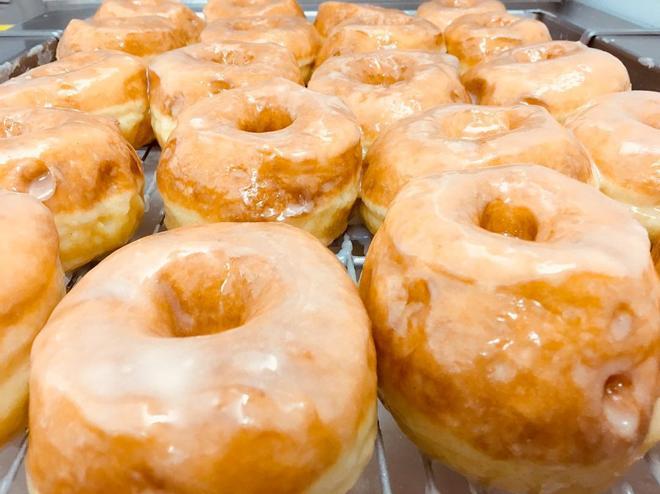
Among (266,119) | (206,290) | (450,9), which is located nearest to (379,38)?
(450,9)

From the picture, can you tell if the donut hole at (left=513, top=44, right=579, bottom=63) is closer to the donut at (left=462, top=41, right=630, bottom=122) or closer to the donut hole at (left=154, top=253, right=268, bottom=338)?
the donut at (left=462, top=41, right=630, bottom=122)

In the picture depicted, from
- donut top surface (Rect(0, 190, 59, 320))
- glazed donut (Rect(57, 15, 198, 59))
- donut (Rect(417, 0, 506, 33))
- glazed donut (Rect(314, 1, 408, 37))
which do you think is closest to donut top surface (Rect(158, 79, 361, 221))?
donut top surface (Rect(0, 190, 59, 320))

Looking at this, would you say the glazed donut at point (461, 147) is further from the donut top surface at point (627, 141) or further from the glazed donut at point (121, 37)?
the glazed donut at point (121, 37)

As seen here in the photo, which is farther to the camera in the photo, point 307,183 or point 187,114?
point 187,114

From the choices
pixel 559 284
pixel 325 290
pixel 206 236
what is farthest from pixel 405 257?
pixel 206 236

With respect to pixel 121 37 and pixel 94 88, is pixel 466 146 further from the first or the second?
pixel 121 37

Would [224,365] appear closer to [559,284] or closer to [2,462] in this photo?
[559,284]

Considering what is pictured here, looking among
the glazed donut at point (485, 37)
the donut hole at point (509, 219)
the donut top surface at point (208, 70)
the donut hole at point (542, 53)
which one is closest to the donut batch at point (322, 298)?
the donut hole at point (509, 219)
